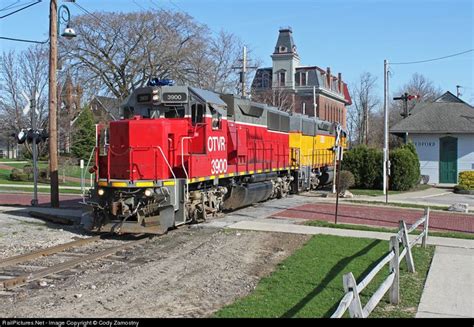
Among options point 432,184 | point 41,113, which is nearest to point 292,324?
point 432,184

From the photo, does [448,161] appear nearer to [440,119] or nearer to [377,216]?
[440,119]

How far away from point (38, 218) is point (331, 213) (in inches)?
407

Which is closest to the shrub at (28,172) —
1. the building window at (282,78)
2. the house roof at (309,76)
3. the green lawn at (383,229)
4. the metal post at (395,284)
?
the green lawn at (383,229)

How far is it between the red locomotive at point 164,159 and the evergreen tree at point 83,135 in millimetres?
31519

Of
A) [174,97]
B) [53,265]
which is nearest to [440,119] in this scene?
[174,97]

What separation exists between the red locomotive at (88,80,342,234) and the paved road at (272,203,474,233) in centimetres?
346

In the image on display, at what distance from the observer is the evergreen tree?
150 feet

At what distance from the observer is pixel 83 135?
4862 centimetres

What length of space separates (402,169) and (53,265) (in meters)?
26.3

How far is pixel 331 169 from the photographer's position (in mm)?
31875

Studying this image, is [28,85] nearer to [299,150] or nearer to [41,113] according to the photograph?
[41,113]

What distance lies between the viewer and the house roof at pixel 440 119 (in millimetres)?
38688

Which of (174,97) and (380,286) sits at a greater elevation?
(174,97)

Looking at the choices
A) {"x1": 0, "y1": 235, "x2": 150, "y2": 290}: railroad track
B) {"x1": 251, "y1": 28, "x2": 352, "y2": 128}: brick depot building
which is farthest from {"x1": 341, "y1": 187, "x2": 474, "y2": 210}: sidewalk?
{"x1": 251, "y1": 28, "x2": 352, "y2": 128}: brick depot building
